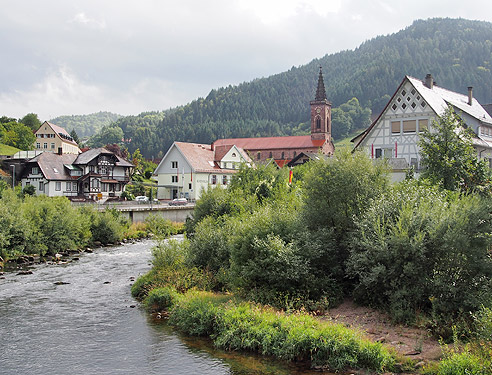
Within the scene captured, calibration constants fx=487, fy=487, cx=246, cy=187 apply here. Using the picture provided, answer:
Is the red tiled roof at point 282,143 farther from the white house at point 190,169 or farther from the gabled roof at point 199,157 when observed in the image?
the white house at point 190,169

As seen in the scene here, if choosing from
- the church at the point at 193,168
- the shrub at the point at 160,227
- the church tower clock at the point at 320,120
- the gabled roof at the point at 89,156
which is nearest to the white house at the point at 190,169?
the church at the point at 193,168

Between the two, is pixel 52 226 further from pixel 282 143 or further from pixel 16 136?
pixel 282 143

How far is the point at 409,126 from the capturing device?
157 feet

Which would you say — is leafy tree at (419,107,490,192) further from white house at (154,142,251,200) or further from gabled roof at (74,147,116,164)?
gabled roof at (74,147,116,164)

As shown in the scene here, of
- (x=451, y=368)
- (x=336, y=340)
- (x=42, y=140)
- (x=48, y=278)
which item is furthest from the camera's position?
(x=42, y=140)

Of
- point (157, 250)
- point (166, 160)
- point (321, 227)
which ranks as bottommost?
point (157, 250)

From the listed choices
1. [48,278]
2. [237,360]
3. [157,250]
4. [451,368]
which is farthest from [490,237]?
[48,278]

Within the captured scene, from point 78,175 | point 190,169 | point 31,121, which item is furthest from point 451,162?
point 31,121

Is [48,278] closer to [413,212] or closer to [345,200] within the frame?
[345,200]

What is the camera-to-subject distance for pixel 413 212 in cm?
1873

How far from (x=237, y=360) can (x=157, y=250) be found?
37.4ft

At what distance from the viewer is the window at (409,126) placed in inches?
1872

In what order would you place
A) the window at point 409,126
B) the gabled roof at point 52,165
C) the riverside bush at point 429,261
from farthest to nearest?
the gabled roof at point 52,165 < the window at point 409,126 < the riverside bush at point 429,261

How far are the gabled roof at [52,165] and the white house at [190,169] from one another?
14629 millimetres
